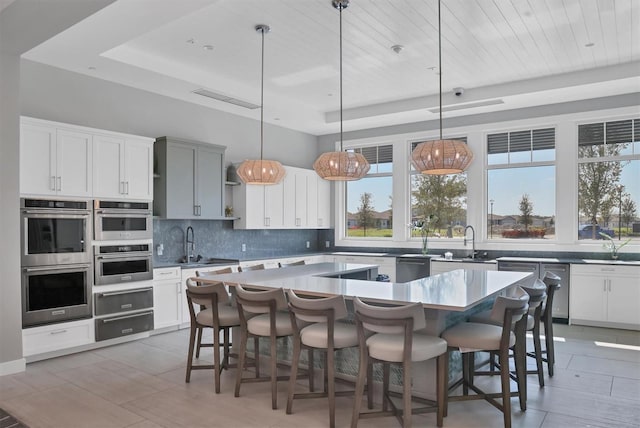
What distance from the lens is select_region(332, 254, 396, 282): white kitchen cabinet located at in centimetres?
779

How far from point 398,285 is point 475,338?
34.6 inches

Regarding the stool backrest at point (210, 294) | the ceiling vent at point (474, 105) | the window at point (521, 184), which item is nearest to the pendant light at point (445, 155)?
the stool backrest at point (210, 294)

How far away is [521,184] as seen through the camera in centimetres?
734

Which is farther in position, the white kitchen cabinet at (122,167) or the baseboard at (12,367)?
the white kitchen cabinet at (122,167)

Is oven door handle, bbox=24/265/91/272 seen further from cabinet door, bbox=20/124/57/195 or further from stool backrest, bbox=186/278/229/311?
stool backrest, bbox=186/278/229/311

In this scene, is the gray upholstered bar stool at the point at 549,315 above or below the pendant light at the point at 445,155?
below

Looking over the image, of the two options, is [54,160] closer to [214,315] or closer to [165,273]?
[165,273]

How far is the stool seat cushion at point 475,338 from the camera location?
320cm

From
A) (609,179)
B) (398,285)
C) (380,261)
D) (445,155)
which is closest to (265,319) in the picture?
(398,285)

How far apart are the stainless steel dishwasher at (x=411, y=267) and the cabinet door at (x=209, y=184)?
300 centimetres

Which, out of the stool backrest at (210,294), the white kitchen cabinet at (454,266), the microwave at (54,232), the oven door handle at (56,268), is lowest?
the white kitchen cabinet at (454,266)

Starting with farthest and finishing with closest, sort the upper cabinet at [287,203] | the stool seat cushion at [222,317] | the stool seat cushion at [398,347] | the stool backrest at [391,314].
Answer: the upper cabinet at [287,203] < the stool seat cushion at [222,317] < the stool seat cushion at [398,347] < the stool backrest at [391,314]

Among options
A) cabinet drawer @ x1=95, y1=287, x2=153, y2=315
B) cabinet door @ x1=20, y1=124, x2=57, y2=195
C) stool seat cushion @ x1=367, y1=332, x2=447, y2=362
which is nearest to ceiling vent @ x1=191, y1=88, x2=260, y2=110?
cabinet door @ x1=20, y1=124, x2=57, y2=195

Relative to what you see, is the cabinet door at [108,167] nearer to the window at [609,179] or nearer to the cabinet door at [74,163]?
the cabinet door at [74,163]
